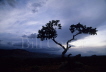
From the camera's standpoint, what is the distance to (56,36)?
2347cm

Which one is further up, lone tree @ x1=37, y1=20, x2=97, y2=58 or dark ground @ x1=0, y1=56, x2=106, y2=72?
lone tree @ x1=37, y1=20, x2=97, y2=58

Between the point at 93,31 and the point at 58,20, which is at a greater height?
the point at 58,20

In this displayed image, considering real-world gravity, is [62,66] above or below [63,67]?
above

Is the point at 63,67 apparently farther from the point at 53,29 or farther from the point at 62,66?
the point at 53,29

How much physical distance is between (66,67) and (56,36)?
10.4 meters

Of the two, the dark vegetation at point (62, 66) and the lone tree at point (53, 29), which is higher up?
the lone tree at point (53, 29)

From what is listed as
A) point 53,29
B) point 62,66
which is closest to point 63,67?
point 62,66

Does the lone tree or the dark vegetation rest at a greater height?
the lone tree

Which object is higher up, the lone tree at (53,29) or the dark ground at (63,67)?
the lone tree at (53,29)

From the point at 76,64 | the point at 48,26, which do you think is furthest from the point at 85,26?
the point at 76,64

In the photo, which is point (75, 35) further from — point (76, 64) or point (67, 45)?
point (76, 64)

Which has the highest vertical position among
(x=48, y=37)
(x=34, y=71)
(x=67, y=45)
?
(x=48, y=37)

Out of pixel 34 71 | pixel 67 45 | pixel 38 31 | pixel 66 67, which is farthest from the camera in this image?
pixel 38 31

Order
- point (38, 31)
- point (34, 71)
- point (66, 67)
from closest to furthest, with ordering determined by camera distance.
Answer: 1. point (34, 71)
2. point (66, 67)
3. point (38, 31)
